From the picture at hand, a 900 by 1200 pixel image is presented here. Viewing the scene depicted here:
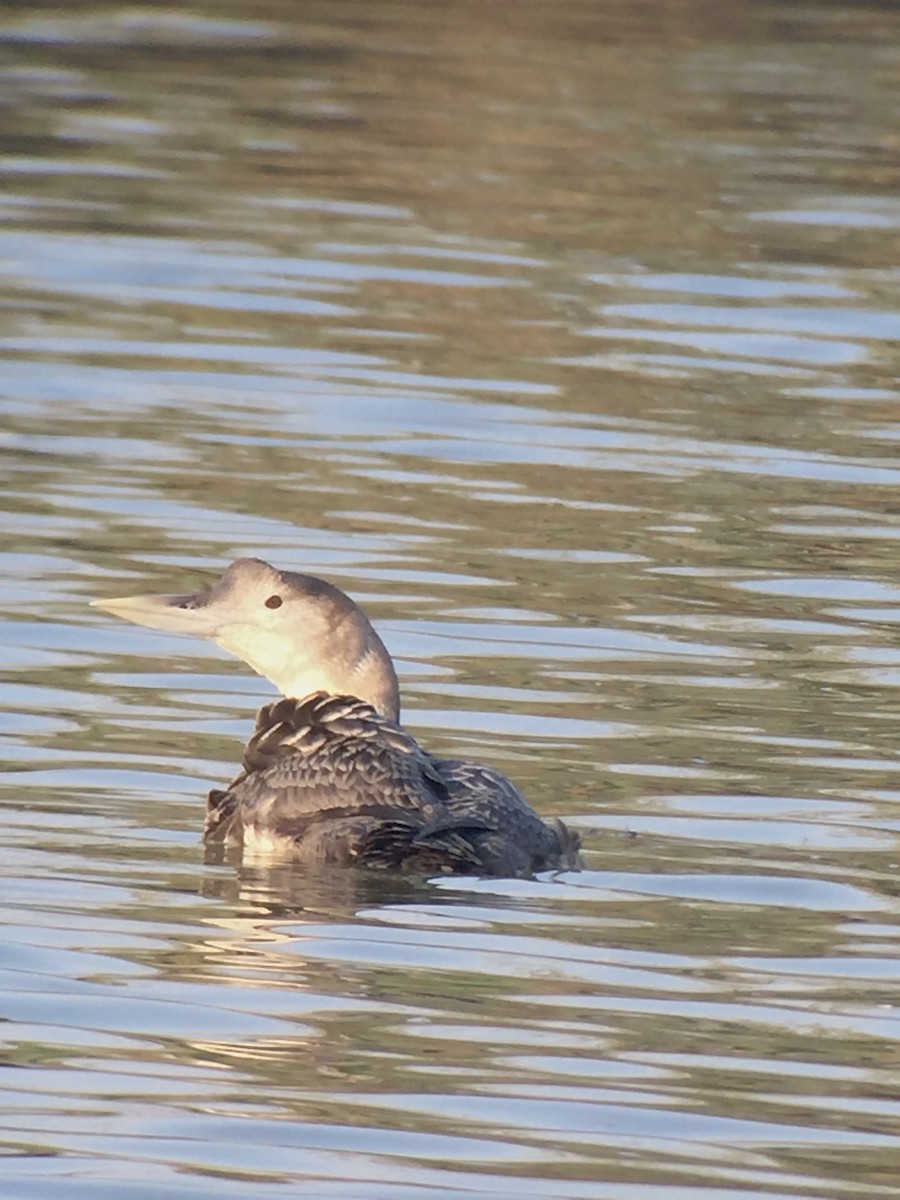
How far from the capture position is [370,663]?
29.2 feet

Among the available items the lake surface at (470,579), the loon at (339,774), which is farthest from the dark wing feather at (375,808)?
the lake surface at (470,579)

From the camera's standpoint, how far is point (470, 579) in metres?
11.7

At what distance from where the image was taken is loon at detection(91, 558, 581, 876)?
8016 mm

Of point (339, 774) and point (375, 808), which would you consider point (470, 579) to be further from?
point (375, 808)

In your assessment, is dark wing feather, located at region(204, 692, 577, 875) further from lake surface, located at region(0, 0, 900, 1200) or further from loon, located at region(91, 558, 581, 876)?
lake surface, located at region(0, 0, 900, 1200)

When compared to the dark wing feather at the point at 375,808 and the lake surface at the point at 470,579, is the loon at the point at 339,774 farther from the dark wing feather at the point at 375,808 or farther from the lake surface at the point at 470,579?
the lake surface at the point at 470,579

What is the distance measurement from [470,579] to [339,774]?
354cm

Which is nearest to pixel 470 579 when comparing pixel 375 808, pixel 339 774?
pixel 339 774

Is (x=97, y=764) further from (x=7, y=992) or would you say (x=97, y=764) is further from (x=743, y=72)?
(x=743, y=72)

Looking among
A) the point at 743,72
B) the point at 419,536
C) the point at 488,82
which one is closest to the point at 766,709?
the point at 419,536

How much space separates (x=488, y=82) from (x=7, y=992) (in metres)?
17.2

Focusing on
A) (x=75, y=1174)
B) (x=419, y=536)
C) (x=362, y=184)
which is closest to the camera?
(x=75, y=1174)

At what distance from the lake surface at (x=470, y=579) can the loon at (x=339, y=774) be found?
0.38 feet

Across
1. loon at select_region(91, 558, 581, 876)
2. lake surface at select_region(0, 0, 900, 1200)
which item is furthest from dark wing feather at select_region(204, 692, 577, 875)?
lake surface at select_region(0, 0, 900, 1200)
